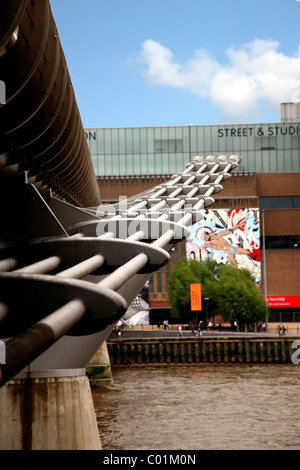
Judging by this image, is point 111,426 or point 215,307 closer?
point 111,426

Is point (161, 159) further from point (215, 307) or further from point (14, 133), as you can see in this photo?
point (14, 133)

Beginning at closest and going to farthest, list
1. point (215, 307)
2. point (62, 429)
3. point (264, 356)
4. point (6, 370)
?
point (6, 370), point (62, 429), point (264, 356), point (215, 307)

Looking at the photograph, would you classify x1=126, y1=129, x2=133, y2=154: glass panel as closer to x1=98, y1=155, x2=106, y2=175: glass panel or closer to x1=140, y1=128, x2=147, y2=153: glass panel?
x1=140, y1=128, x2=147, y2=153: glass panel

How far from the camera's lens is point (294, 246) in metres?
51.9

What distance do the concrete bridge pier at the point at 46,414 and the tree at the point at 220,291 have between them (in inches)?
1395

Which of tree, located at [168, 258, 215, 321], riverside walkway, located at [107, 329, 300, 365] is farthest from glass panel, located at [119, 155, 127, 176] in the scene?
riverside walkway, located at [107, 329, 300, 365]

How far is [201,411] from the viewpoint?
1816 centimetres

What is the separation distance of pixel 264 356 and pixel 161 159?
999 inches

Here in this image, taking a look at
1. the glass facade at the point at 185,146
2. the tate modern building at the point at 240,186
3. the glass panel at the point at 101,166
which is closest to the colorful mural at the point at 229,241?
the tate modern building at the point at 240,186

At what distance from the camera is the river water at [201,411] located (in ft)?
47.0

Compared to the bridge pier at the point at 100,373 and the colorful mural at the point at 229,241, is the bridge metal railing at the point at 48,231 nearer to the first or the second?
the bridge pier at the point at 100,373

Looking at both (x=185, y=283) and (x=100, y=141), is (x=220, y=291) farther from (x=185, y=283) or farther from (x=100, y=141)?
(x=100, y=141)
